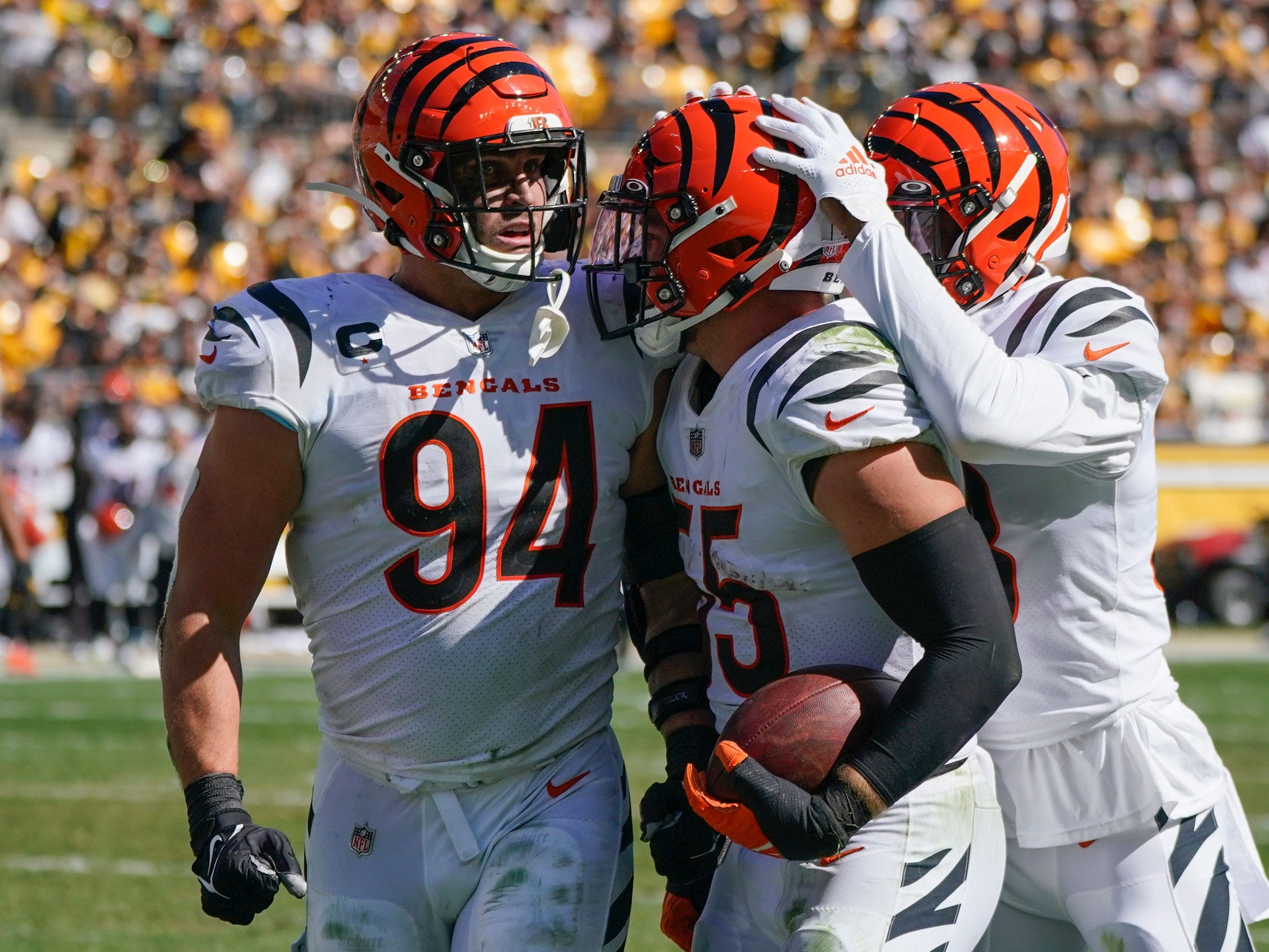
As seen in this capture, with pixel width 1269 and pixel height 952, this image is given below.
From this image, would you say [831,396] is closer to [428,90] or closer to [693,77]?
[428,90]

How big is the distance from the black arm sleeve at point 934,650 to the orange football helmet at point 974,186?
0.72 meters

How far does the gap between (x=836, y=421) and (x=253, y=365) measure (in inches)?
37.0

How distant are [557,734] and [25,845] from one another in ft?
14.8

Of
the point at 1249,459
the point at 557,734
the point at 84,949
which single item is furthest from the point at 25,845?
the point at 1249,459

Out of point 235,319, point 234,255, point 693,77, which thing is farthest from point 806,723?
point 693,77

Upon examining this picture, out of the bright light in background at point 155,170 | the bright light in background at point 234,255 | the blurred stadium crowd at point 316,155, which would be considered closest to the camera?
the blurred stadium crowd at point 316,155

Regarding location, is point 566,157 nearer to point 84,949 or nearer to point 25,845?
point 84,949

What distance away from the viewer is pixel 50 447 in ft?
43.3

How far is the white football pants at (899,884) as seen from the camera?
254 cm

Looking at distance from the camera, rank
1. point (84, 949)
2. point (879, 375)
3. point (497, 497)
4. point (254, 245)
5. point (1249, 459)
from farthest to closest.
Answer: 1. point (254, 245)
2. point (1249, 459)
3. point (84, 949)
4. point (497, 497)
5. point (879, 375)

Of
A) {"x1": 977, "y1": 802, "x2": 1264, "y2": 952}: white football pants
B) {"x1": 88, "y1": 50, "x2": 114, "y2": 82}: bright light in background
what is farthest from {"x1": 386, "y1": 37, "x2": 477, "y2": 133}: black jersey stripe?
{"x1": 88, "y1": 50, "x2": 114, "y2": 82}: bright light in background

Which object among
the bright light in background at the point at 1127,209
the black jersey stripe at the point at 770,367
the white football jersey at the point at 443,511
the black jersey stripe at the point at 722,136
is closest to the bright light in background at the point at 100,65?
the bright light in background at the point at 1127,209

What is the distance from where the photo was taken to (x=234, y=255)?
15.7m

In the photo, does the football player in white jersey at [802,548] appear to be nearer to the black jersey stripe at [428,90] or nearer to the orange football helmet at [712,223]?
the orange football helmet at [712,223]
